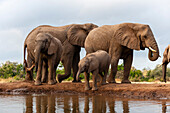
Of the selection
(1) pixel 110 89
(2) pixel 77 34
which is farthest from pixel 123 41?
(2) pixel 77 34

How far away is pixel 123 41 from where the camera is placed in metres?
14.2

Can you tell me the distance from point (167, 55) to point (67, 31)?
5819 mm

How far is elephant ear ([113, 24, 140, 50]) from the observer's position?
14016mm

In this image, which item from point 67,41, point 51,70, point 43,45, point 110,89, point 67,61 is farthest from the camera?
point 67,41

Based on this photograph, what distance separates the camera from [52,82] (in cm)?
1409

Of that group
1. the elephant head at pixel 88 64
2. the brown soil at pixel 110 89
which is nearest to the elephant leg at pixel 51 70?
the brown soil at pixel 110 89

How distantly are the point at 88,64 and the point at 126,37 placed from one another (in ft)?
10.4

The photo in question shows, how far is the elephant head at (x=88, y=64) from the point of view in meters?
11.7

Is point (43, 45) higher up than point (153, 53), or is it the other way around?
point (43, 45)

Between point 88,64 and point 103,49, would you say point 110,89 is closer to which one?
point 88,64

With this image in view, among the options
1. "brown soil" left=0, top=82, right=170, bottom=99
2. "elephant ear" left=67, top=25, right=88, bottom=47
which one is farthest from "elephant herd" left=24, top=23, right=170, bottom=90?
"elephant ear" left=67, top=25, right=88, bottom=47

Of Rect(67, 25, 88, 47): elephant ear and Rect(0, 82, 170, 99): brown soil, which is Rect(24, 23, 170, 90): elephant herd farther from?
Rect(67, 25, 88, 47): elephant ear

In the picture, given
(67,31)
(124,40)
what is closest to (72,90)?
(124,40)

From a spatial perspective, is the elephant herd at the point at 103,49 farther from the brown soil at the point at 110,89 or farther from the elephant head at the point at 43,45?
the brown soil at the point at 110,89
